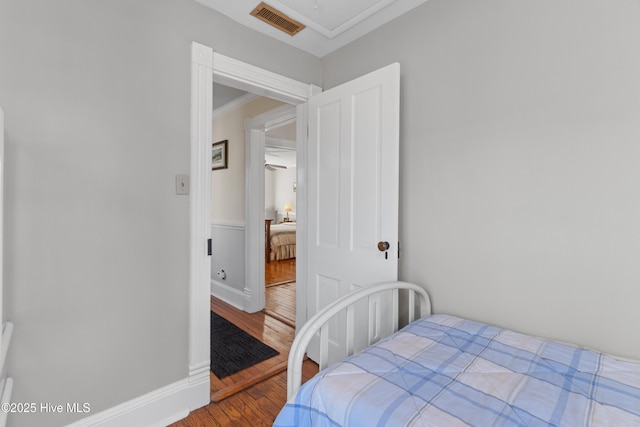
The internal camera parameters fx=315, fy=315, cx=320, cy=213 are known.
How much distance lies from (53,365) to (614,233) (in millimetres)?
2474

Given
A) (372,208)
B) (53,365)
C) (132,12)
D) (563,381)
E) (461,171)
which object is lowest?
(53,365)

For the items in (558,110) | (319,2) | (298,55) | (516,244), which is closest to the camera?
(558,110)

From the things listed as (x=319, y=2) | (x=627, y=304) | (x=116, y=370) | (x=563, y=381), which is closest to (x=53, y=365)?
(x=116, y=370)

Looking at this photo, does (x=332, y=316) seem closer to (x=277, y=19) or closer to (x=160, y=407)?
(x=160, y=407)

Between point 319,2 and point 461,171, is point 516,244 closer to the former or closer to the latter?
point 461,171

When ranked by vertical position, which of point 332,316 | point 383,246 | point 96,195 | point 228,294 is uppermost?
point 96,195

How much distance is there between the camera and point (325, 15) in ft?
6.51

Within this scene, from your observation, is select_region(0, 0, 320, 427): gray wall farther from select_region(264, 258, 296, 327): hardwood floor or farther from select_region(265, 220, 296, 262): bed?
select_region(265, 220, 296, 262): bed

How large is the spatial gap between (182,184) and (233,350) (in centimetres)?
151

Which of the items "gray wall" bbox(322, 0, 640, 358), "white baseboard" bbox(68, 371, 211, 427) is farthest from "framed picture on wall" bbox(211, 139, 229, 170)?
"white baseboard" bbox(68, 371, 211, 427)

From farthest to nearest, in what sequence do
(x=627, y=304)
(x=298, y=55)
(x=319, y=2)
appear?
1. (x=298, y=55)
2. (x=319, y=2)
3. (x=627, y=304)

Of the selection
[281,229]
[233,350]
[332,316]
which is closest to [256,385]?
[233,350]

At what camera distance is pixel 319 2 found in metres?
1.85

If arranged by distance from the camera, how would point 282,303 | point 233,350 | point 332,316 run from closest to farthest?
point 332,316 → point 233,350 → point 282,303
